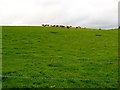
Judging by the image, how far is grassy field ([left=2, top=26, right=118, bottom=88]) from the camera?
21609mm

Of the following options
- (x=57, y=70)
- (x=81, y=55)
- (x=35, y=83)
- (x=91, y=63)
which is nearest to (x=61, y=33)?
(x=81, y=55)

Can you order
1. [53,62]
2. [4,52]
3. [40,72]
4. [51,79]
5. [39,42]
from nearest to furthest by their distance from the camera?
[51,79]
[40,72]
[53,62]
[4,52]
[39,42]

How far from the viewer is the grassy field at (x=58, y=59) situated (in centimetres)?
2161

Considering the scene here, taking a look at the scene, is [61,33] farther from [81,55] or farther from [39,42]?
[81,55]

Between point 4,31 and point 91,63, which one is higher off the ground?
point 4,31

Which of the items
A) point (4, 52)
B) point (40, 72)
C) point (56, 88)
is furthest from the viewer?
point (4, 52)

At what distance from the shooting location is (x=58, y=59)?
2952 cm

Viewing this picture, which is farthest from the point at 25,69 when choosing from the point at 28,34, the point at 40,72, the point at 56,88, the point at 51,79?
the point at 28,34

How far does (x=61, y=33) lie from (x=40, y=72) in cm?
2396

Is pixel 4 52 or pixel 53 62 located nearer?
pixel 53 62

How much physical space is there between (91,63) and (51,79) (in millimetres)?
6883

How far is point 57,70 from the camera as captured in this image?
2469 centimetres

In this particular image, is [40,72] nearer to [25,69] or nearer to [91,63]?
[25,69]

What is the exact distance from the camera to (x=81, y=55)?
32.4m
